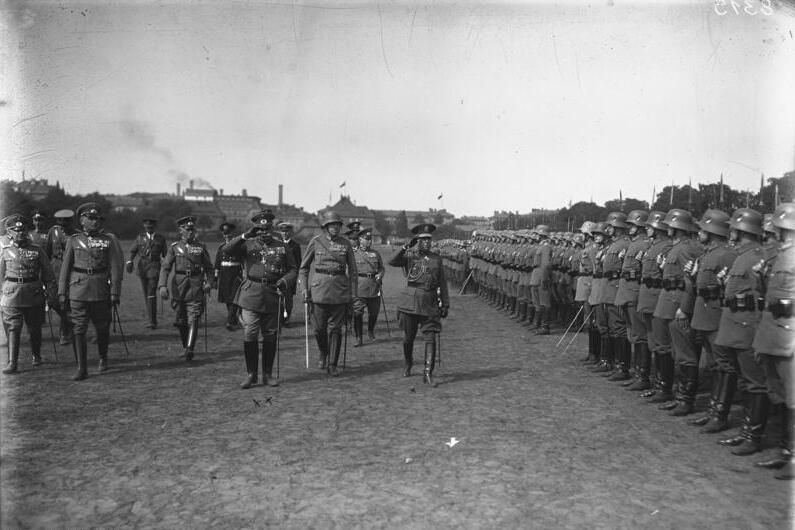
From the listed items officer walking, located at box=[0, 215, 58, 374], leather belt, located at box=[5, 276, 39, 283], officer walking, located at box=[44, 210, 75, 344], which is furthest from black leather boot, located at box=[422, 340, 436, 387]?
officer walking, located at box=[44, 210, 75, 344]

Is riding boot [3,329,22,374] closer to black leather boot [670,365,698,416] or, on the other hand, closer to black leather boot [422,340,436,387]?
black leather boot [422,340,436,387]

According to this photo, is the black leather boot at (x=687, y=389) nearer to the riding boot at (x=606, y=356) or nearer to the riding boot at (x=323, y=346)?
the riding boot at (x=606, y=356)

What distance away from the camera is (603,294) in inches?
370

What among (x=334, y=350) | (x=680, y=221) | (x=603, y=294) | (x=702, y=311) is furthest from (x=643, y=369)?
(x=334, y=350)

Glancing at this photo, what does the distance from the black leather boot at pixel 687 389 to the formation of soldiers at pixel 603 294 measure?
1 centimetres

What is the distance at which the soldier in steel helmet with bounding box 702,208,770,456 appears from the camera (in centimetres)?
590

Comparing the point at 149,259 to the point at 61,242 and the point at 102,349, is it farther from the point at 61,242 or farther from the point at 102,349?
the point at 102,349

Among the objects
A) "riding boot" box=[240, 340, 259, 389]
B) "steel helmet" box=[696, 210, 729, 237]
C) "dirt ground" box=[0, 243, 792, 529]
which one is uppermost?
"steel helmet" box=[696, 210, 729, 237]

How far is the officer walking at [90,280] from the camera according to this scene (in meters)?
8.53

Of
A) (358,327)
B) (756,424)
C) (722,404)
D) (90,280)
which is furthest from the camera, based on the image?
(358,327)

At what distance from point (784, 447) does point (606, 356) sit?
13.9ft

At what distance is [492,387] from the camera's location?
850cm

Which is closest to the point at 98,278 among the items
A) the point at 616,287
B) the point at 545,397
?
the point at 545,397

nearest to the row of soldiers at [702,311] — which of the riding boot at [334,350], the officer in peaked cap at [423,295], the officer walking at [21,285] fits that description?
the officer in peaked cap at [423,295]
